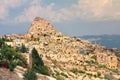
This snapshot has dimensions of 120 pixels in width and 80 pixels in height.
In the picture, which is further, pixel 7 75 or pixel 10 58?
pixel 10 58

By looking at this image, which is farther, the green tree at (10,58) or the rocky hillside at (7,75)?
the green tree at (10,58)

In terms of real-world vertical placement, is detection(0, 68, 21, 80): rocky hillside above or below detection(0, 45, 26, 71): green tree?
below

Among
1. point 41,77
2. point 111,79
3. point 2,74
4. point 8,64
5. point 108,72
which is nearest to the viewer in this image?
point 2,74

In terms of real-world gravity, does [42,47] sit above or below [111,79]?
above

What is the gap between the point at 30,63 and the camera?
103625mm

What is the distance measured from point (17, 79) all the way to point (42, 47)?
119516 millimetres

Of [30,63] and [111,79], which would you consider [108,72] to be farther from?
[30,63]

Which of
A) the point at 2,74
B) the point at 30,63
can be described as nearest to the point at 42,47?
the point at 30,63

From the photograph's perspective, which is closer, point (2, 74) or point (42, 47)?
point (2, 74)

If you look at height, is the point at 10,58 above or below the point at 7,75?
above

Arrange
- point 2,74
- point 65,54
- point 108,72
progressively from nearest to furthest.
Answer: point 2,74 → point 108,72 → point 65,54

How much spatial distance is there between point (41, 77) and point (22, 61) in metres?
10.3

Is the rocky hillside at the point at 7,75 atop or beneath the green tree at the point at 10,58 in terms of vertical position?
beneath

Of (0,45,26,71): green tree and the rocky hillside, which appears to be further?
(0,45,26,71): green tree
